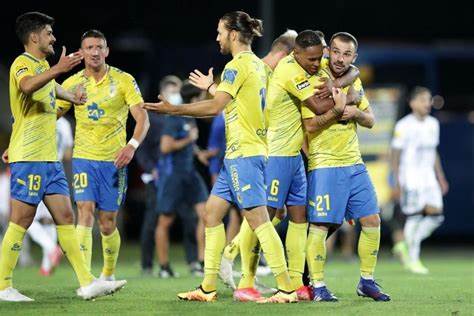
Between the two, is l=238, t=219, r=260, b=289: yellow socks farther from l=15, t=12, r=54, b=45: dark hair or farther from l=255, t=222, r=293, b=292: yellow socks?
l=15, t=12, r=54, b=45: dark hair

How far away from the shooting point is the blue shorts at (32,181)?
10.4m

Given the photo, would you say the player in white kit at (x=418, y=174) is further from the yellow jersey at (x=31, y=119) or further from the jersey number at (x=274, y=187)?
the yellow jersey at (x=31, y=119)

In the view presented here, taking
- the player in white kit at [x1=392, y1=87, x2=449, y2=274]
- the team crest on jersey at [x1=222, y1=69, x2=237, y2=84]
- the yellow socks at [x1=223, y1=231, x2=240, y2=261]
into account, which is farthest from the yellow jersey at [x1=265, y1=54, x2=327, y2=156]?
the player in white kit at [x1=392, y1=87, x2=449, y2=274]

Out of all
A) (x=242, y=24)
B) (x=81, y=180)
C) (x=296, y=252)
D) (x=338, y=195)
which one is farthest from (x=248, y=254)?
(x=242, y=24)

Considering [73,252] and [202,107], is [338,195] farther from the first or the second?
[73,252]

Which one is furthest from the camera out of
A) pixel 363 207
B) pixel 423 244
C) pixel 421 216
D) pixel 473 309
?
pixel 423 244

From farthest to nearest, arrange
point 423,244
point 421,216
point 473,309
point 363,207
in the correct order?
point 423,244 → point 421,216 → point 363,207 → point 473,309

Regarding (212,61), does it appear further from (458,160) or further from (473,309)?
(473,309)

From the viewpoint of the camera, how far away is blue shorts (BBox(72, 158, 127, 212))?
11508 millimetres

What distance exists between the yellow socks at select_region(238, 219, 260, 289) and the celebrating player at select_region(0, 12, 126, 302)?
1154 mm

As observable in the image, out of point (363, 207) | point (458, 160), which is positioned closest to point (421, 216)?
point (363, 207)

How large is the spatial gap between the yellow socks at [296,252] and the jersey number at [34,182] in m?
2.35

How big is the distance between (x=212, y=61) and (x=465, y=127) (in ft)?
17.8

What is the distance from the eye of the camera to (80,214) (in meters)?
11.5
